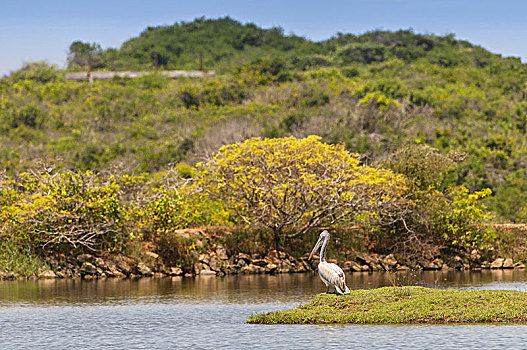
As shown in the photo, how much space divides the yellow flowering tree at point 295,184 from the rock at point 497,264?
535 centimetres

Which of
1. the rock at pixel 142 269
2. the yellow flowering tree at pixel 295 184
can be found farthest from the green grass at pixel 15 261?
the yellow flowering tree at pixel 295 184

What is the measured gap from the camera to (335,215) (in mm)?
39375

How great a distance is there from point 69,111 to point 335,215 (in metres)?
51.9

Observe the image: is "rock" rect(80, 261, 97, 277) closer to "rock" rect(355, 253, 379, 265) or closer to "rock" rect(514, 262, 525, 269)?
"rock" rect(355, 253, 379, 265)

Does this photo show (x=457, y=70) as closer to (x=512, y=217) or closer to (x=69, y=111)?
(x=69, y=111)

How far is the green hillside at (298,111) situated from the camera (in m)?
57.4

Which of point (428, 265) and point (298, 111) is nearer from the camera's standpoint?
point (428, 265)

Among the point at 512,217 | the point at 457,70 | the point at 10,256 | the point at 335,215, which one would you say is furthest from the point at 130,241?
the point at 457,70

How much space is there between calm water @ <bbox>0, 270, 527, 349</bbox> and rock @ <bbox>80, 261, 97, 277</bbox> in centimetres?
179

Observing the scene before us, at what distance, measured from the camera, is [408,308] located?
2048 cm

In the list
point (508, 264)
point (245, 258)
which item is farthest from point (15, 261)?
point (508, 264)

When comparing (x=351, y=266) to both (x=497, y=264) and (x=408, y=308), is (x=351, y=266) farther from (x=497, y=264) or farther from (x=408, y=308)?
(x=408, y=308)

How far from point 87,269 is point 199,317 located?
14796 mm

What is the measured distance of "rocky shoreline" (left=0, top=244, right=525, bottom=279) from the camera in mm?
36875
